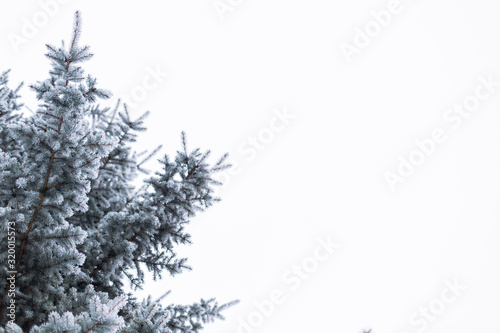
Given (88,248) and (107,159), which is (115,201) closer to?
(107,159)

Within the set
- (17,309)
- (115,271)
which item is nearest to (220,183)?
(115,271)

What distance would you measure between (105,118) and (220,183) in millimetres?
3415

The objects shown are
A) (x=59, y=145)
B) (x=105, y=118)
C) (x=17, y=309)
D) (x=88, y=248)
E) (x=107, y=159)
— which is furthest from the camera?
(x=105, y=118)

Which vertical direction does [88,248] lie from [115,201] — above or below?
below

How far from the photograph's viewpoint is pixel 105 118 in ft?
22.4

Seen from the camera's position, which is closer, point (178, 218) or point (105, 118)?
point (178, 218)

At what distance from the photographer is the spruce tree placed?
3.30m

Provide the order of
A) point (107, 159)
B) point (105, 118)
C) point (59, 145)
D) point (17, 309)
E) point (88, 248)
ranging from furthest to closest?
1. point (105, 118)
2. point (107, 159)
3. point (88, 248)
4. point (17, 309)
5. point (59, 145)

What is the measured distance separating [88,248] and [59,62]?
7.67ft

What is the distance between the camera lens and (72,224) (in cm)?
367

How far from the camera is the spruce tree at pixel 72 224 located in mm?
3305

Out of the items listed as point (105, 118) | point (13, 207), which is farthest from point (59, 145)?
point (105, 118)

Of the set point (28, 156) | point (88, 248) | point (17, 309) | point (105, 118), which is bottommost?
point (17, 309)

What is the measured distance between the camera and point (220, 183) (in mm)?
4742
